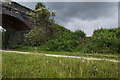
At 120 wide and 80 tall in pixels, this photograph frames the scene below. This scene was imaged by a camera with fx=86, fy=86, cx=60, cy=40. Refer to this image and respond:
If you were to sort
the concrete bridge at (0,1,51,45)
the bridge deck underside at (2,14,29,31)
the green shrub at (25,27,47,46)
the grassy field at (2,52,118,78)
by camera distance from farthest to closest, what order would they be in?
the bridge deck underside at (2,14,29,31)
the green shrub at (25,27,47,46)
the concrete bridge at (0,1,51,45)
the grassy field at (2,52,118,78)

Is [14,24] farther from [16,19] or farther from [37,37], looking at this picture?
[37,37]

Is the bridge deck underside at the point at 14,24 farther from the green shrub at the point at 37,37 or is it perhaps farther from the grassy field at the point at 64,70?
the grassy field at the point at 64,70

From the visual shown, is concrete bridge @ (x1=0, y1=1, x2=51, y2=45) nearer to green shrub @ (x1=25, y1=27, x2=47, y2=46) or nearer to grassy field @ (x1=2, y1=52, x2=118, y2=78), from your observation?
green shrub @ (x1=25, y1=27, x2=47, y2=46)

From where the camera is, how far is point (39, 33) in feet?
26.3

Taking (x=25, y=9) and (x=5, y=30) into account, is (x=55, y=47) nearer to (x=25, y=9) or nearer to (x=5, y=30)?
(x=25, y=9)

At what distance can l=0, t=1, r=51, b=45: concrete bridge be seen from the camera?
24.7 ft

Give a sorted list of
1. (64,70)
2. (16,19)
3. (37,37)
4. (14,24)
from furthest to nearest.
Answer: (14,24)
(16,19)
(37,37)
(64,70)

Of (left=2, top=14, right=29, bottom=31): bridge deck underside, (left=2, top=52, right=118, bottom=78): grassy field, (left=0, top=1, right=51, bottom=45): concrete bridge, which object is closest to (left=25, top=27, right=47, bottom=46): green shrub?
(left=0, top=1, right=51, bottom=45): concrete bridge

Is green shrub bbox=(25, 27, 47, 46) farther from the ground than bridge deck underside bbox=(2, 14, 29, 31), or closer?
closer

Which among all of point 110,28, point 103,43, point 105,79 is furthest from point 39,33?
point 105,79

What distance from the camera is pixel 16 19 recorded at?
8.30m

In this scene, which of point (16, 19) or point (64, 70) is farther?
point (16, 19)

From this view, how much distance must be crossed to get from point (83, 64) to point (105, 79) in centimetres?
61

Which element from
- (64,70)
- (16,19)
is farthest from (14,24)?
(64,70)
